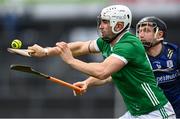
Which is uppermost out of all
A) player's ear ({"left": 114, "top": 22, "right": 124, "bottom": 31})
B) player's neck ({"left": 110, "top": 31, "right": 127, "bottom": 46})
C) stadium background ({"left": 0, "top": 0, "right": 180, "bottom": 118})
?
player's ear ({"left": 114, "top": 22, "right": 124, "bottom": 31})

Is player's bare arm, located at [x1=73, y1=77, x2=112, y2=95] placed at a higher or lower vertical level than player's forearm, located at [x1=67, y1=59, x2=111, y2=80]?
lower

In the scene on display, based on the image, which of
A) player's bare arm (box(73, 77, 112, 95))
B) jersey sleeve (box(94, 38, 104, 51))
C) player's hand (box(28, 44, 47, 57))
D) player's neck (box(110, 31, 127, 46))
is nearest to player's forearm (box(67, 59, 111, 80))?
player's neck (box(110, 31, 127, 46))

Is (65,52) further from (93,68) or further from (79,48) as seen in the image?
(79,48)

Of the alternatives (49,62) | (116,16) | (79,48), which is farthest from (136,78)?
(49,62)

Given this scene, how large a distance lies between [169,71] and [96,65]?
1545 millimetres

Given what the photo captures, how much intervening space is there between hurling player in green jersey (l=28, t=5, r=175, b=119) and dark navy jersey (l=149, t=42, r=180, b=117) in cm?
67

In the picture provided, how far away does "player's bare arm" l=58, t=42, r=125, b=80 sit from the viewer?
9.00 meters

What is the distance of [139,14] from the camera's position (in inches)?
864

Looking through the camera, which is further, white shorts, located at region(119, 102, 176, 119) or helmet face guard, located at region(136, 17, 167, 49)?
helmet face guard, located at region(136, 17, 167, 49)

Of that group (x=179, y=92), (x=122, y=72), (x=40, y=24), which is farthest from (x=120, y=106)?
(x=122, y=72)

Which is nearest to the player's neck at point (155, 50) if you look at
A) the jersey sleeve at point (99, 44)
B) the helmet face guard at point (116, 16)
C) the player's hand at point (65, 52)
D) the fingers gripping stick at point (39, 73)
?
the jersey sleeve at point (99, 44)

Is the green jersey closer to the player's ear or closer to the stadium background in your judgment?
the player's ear

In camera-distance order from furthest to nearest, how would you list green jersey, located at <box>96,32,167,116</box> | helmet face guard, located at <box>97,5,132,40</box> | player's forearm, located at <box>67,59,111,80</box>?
helmet face guard, located at <box>97,5,132,40</box>, green jersey, located at <box>96,32,167,116</box>, player's forearm, located at <box>67,59,111,80</box>

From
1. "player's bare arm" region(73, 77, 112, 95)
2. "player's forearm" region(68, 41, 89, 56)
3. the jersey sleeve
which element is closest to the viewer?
"player's bare arm" region(73, 77, 112, 95)
